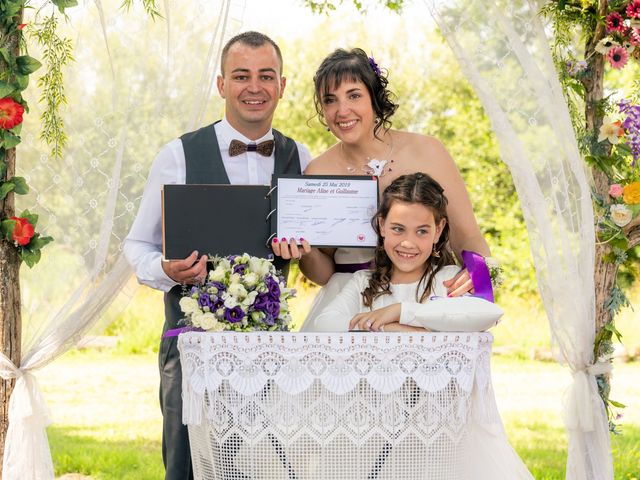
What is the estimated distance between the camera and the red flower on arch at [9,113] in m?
4.09

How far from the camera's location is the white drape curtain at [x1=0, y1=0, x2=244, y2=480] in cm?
440

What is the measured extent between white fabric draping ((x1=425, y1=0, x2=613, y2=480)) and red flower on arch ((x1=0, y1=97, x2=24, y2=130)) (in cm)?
183

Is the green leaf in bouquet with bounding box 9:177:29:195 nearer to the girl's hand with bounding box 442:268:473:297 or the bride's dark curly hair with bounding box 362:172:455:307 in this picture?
the bride's dark curly hair with bounding box 362:172:455:307

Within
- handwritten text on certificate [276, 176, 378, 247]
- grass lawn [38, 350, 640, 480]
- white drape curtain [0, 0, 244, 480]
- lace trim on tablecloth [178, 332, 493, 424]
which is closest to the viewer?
lace trim on tablecloth [178, 332, 493, 424]

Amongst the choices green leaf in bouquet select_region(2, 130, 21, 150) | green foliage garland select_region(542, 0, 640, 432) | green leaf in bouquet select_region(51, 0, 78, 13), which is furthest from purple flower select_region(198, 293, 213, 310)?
green foliage garland select_region(542, 0, 640, 432)

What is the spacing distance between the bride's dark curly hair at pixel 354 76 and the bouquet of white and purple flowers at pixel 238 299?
0.85m

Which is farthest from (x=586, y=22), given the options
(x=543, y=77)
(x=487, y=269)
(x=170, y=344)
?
(x=170, y=344)

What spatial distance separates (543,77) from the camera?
3963mm

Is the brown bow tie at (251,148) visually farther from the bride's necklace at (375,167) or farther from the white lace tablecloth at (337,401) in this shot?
the white lace tablecloth at (337,401)

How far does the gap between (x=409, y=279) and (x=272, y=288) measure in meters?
0.59

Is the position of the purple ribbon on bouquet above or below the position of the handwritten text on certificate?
below

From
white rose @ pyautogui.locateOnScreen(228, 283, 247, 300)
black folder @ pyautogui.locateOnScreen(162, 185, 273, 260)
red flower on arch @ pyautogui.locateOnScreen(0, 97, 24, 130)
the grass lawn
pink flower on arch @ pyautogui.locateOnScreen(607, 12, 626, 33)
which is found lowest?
the grass lawn

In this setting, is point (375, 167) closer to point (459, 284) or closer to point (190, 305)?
point (459, 284)

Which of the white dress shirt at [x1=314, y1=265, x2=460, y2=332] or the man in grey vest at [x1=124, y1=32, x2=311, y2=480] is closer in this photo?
the white dress shirt at [x1=314, y1=265, x2=460, y2=332]
